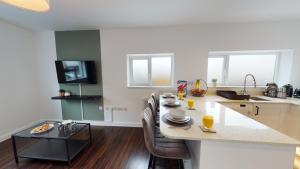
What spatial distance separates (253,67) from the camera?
2.92 metres

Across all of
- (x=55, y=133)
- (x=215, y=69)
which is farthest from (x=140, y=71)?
(x=55, y=133)

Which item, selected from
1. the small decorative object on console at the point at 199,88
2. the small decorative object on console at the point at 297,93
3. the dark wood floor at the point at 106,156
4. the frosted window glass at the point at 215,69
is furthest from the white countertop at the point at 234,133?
the small decorative object on console at the point at 297,93

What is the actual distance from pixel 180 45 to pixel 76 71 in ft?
8.12

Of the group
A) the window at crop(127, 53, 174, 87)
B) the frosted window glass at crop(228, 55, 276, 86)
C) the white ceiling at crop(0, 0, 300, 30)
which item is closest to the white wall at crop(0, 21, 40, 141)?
the white ceiling at crop(0, 0, 300, 30)

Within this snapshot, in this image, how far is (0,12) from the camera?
226 cm

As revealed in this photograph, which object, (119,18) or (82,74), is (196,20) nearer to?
(119,18)

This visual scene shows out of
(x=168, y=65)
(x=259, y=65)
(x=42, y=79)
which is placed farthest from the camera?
(x=42, y=79)

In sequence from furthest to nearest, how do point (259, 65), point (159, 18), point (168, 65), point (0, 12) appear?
point (168, 65)
point (259, 65)
point (159, 18)
point (0, 12)

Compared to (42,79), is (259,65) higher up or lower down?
higher up

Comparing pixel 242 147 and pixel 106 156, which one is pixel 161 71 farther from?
pixel 242 147

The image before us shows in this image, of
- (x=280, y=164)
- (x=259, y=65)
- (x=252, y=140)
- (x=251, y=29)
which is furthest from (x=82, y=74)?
(x=259, y=65)

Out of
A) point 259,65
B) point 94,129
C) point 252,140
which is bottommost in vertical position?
point 94,129

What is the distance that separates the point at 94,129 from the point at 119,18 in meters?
2.50

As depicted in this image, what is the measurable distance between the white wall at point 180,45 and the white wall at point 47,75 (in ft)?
4.38
